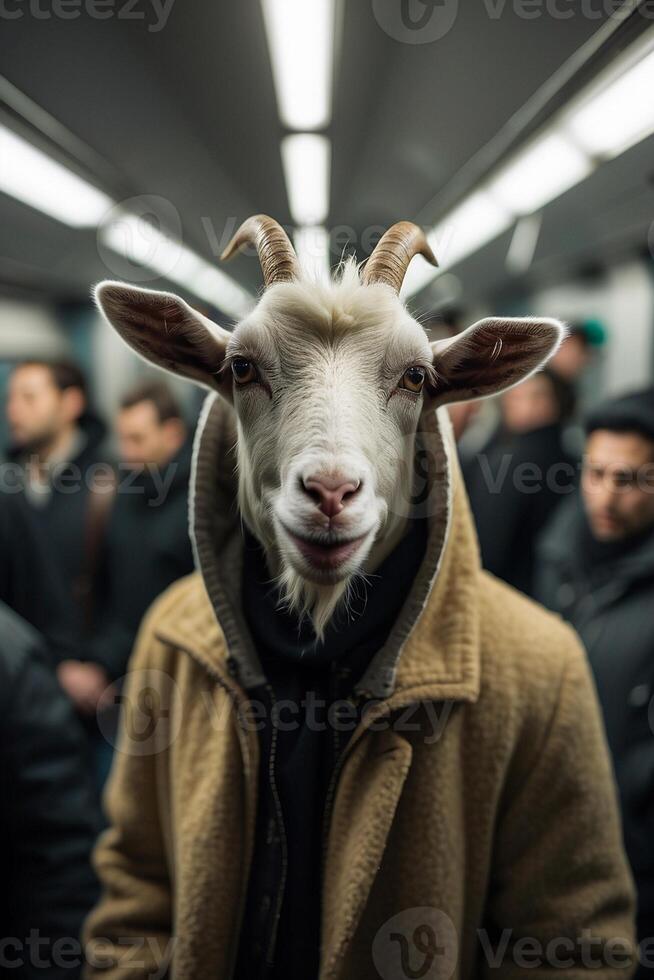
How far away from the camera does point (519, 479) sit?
732mm

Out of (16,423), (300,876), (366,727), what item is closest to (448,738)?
(366,727)

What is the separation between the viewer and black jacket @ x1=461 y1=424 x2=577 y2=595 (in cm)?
74

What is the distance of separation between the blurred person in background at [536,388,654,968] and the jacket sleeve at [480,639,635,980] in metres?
0.31

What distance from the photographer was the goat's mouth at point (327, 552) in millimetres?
527

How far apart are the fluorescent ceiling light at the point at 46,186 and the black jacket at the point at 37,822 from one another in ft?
1.93

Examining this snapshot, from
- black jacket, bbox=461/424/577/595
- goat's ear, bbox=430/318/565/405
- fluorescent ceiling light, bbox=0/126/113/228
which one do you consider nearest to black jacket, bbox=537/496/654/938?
black jacket, bbox=461/424/577/595

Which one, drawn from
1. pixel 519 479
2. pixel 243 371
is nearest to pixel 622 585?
pixel 519 479

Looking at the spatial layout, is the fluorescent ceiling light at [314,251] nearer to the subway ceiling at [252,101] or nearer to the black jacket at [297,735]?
the subway ceiling at [252,101]

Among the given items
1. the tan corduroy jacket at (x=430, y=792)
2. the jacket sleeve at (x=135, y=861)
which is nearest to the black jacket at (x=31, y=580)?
the jacket sleeve at (x=135, y=861)

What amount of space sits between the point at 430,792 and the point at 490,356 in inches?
18.4

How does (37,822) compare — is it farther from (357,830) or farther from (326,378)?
(326,378)

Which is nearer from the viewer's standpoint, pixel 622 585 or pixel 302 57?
pixel 302 57

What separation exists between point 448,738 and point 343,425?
377mm

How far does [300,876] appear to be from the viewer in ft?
2.24
